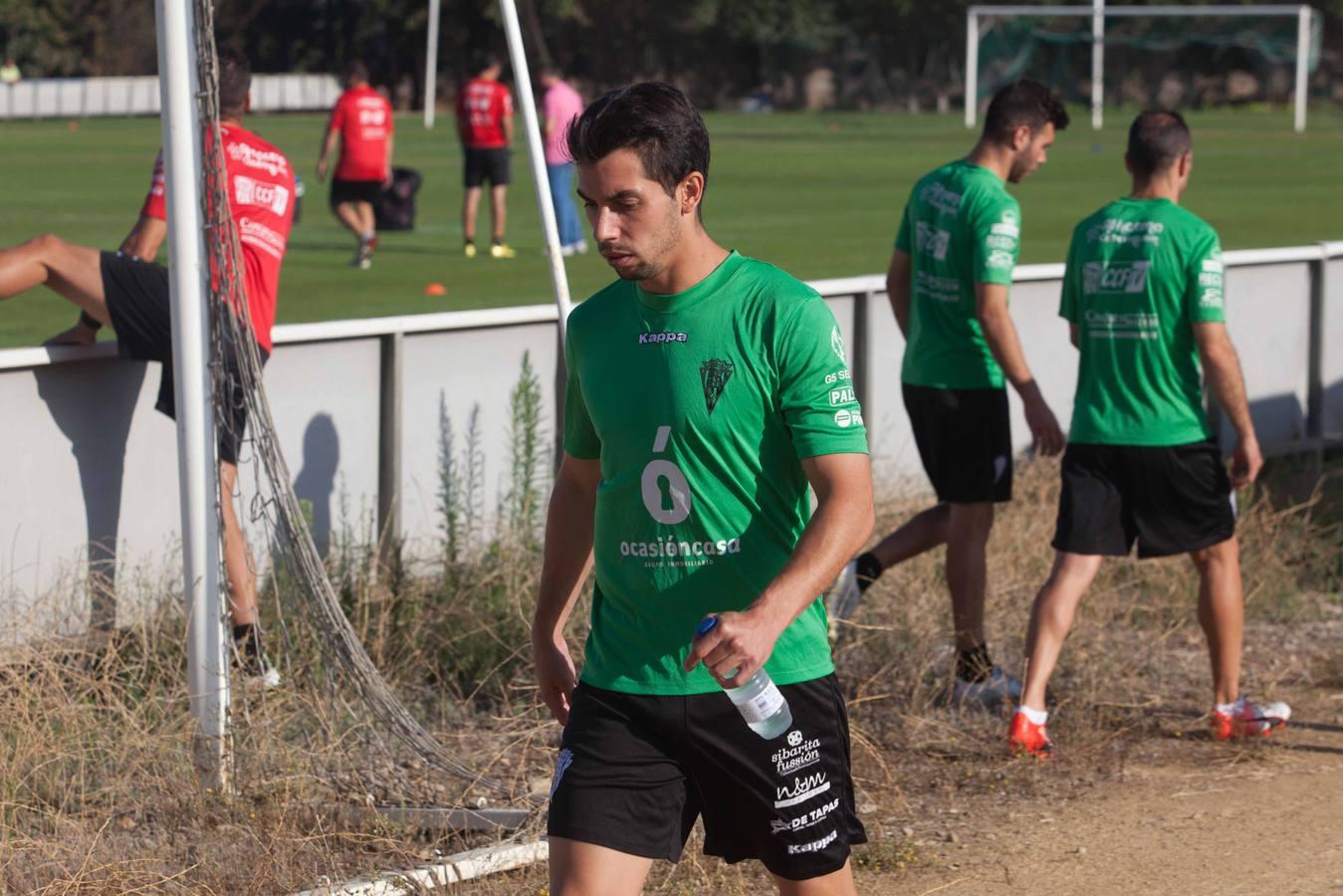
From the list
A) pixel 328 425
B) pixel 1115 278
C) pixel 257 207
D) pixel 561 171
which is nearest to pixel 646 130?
pixel 1115 278

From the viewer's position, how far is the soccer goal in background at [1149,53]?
173 feet

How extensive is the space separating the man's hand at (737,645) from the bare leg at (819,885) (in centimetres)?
56

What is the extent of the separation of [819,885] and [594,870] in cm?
42

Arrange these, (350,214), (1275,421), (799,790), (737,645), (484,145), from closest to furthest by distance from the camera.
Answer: (737,645) → (799,790) → (1275,421) → (350,214) → (484,145)

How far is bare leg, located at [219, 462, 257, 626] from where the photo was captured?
6082 mm

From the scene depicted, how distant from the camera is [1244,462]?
247 inches

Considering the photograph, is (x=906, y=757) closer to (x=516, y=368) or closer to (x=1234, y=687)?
(x=1234, y=687)

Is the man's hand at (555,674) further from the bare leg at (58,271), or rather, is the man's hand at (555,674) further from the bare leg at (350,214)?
the bare leg at (350,214)

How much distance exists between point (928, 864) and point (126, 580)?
328cm

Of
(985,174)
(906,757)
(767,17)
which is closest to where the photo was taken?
(906,757)

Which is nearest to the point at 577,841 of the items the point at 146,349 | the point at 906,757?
the point at 906,757

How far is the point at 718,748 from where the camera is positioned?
346cm

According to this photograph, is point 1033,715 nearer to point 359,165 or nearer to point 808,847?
point 808,847

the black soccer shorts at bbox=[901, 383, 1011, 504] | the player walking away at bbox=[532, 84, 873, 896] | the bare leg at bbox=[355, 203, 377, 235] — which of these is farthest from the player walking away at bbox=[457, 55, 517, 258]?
the player walking away at bbox=[532, 84, 873, 896]
